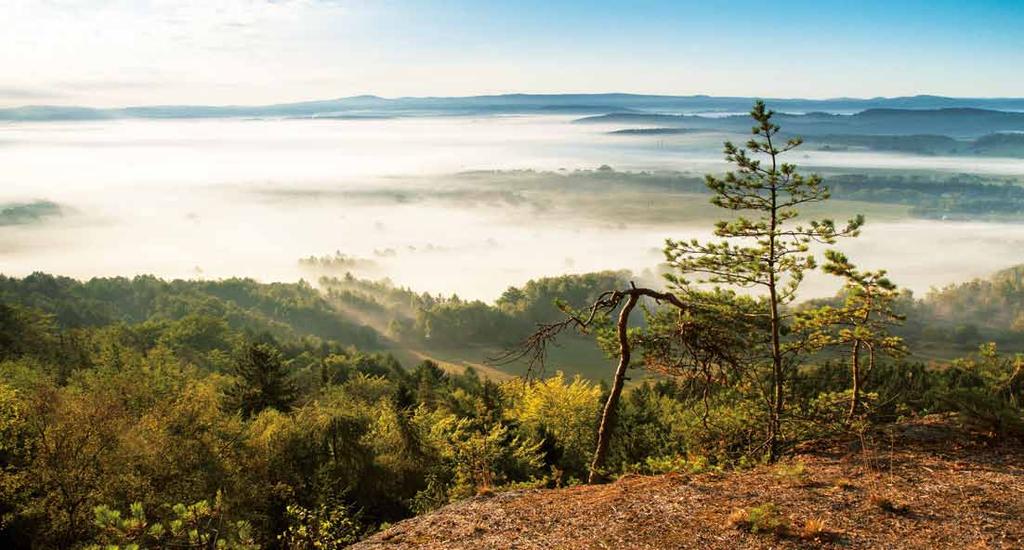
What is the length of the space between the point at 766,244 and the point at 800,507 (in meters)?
8.53

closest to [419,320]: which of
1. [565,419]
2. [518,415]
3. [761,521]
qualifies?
[518,415]

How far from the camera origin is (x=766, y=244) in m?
18.0

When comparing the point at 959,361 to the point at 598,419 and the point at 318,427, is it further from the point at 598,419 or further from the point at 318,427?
the point at 318,427

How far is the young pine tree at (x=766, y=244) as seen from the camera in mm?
17266

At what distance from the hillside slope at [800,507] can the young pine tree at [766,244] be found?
359 cm

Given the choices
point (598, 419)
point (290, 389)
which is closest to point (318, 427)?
point (290, 389)

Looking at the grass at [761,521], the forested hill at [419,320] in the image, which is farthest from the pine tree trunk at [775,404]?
the forested hill at [419,320]

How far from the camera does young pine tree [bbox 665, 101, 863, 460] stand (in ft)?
56.6

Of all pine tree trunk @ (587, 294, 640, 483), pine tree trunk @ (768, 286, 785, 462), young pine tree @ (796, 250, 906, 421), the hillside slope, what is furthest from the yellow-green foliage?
the hillside slope

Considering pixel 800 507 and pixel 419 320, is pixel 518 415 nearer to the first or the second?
pixel 800 507

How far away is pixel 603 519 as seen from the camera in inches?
488

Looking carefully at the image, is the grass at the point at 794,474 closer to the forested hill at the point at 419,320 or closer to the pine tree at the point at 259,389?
the pine tree at the point at 259,389

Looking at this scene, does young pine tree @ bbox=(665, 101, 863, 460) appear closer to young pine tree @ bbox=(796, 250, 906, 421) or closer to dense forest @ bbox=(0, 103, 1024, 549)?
dense forest @ bbox=(0, 103, 1024, 549)

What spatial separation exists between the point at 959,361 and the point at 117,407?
3344 centimetres
